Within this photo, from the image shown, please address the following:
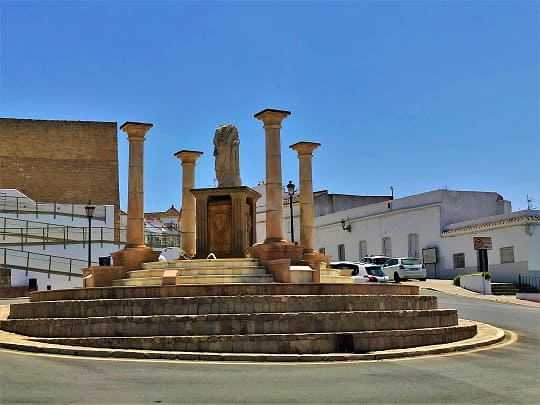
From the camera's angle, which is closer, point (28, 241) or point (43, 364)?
Result: point (43, 364)

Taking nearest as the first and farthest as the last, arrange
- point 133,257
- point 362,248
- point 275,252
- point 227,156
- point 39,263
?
point 275,252
point 133,257
point 227,156
point 39,263
point 362,248

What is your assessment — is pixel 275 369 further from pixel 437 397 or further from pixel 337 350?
pixel 437 397

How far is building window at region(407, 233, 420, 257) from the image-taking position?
40269 millimetres

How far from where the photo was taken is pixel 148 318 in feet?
42.4

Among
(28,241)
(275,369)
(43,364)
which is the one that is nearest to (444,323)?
(275,369)

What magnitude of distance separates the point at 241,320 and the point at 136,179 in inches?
299

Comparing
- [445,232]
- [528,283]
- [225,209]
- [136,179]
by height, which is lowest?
[528,283]

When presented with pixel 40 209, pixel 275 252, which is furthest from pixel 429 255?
pixel 275 252

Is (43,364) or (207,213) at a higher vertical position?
(207,213)

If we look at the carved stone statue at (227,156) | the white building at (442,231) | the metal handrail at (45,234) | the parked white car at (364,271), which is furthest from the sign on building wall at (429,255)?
the carved stone statue at (227,156)

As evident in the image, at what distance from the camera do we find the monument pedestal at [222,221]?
20.0 meters

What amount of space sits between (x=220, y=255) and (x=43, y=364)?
953cm

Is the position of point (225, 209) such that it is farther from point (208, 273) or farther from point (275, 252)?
point (208, 273)

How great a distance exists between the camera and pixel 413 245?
40.7 meters
